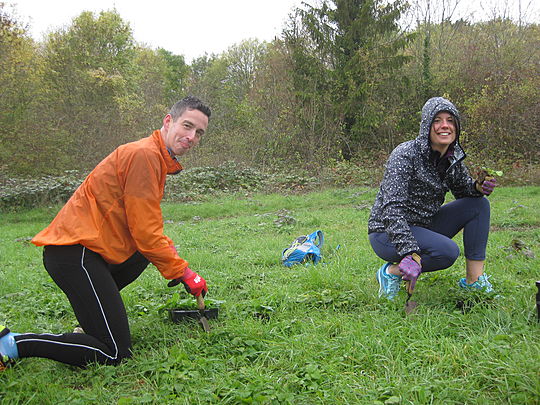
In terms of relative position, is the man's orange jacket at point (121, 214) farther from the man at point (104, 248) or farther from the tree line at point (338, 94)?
the tree line at point (338, 94)

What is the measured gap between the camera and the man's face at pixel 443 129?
337cm

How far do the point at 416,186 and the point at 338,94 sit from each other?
15552mm

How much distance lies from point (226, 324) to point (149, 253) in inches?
32.7

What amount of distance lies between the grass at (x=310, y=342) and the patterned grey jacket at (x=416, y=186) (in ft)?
1.94

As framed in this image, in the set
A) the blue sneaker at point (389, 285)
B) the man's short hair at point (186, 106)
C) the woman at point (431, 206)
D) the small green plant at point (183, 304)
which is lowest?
the small green plant at point (183, 304)

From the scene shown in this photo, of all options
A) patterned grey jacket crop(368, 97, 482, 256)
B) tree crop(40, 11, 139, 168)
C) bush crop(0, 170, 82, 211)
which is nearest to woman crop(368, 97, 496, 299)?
patterned grey jacket crop(368, 97, 482, 256)

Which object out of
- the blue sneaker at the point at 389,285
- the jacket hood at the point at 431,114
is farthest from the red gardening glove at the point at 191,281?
the jacket hood at the point at 431,114

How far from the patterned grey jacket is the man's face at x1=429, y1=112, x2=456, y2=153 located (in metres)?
0.04

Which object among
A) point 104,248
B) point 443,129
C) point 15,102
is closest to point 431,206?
point 443,129

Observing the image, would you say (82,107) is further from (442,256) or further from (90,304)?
(442,256)

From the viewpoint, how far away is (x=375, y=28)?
18.1 m

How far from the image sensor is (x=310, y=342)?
2834mm

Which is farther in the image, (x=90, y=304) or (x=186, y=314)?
(x=186, y=314)

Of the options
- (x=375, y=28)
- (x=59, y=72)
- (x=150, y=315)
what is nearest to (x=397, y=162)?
(x=150, y=315)
